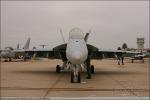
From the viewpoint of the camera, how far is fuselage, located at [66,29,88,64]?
13.3m

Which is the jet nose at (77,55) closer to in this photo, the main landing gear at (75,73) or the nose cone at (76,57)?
the nose cone at (76,57)

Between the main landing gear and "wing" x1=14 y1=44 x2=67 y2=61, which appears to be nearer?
the main landing gear

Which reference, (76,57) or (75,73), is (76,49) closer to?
(76,57)

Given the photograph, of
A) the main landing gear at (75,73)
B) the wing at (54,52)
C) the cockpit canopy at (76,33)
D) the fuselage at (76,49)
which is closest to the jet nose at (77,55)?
the fuselage at (76,49)

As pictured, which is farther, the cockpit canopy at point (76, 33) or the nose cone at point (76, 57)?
the cockpit canopy at point (76, 33)

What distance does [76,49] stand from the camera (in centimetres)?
1392

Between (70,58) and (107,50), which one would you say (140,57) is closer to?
(107,50)

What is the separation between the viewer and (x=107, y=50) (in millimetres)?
19953

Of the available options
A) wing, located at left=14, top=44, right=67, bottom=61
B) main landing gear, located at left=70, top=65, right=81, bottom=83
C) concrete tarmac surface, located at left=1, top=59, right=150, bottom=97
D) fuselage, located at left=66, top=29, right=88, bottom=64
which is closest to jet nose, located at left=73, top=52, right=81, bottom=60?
fuselage, located at left=66, top=29, right=88, bottom=64

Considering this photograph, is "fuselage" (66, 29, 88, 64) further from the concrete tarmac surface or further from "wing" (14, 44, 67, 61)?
"wing" (14, 44, 67, 61)

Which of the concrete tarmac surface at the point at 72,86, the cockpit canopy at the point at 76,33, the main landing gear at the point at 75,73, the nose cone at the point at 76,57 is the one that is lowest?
the concrete tarmac surface at the point at 72,86

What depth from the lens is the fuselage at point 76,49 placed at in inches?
524

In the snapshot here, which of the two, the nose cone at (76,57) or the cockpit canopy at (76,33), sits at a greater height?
the cockpit canopy at (76,33)

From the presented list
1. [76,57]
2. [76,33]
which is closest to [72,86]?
[76,57]
